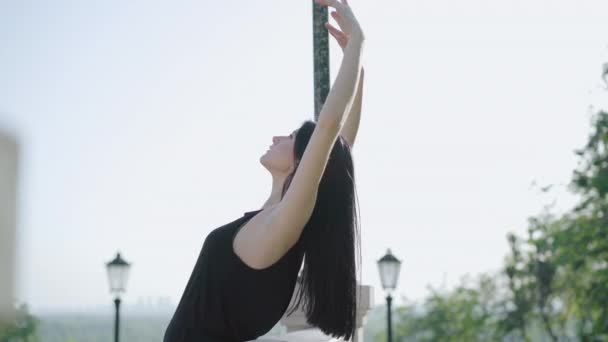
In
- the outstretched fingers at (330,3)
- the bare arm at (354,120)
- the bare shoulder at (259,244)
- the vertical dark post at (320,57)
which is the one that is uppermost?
the vertical dark post at (320,57)

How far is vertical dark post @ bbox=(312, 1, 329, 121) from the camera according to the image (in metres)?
5.62

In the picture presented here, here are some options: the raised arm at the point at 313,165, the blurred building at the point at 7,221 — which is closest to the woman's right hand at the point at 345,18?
the raised arm at the point at 313,165

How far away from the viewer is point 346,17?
2.18 m

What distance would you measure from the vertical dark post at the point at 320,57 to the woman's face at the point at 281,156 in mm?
3200

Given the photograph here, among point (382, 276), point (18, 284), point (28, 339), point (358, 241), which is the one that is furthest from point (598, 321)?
point (28, 339)

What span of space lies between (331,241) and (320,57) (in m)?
3.79

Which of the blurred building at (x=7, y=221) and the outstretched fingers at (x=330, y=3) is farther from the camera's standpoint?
the outstretched fingers at (x=330, y=3)

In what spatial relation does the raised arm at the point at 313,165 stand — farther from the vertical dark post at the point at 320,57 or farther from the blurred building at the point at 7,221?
the vertical dark post at the point at 320,57

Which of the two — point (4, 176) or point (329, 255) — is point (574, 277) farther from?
point (4, 176)

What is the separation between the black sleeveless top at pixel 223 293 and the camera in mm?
2053

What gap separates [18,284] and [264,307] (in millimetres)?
1778

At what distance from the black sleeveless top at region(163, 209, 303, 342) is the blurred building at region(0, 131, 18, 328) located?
67.3 inches

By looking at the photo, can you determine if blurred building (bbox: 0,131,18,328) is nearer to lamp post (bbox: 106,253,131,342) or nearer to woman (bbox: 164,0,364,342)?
woman (bbox: 164,0,364,342)

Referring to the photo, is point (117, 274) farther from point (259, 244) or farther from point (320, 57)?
point (259, 244)
